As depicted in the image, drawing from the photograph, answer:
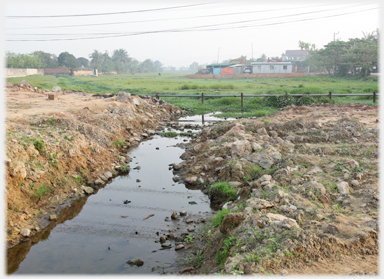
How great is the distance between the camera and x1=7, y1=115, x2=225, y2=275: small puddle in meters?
5.39

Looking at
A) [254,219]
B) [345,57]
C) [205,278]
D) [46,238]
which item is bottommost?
[46,238]

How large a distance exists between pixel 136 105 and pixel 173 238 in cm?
1348

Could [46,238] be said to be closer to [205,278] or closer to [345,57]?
[205,278]

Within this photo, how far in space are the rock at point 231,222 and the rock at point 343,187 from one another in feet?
7.31

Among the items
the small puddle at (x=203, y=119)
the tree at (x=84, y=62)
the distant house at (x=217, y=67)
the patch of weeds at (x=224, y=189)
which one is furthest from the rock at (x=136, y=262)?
the tree at (x=84, y=62)

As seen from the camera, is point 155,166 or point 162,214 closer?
point 162,214

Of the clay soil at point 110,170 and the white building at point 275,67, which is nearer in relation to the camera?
the clay soil at point 110,170

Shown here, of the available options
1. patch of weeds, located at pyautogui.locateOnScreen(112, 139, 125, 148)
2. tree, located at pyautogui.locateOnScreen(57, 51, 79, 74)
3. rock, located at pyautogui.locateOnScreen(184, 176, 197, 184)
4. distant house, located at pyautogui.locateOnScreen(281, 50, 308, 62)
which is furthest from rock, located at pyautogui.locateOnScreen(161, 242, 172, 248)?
distant house, located at pyautogui.locateOnScreen(281, 50, 308, 62)

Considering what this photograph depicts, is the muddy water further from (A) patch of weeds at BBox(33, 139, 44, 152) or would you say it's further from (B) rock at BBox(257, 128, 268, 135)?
(B) rock at BBox(257, 128, 268, 135)

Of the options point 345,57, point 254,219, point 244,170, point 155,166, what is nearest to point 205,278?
point 254,219

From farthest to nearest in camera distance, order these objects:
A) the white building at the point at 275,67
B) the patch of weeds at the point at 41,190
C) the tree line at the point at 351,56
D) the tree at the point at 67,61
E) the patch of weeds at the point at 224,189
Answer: the tree at the point at 67,61
the white building at the point at 275,67
the tree line at the point at 351,56
the patch of weeds at the point at 224,189
the patch of weeds at the point at 41,190

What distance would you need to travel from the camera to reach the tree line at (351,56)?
134 ft

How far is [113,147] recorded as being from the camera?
12.1 metres

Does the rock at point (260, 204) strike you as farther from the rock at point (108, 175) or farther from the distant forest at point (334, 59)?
the distant forest at point (334, 59)
